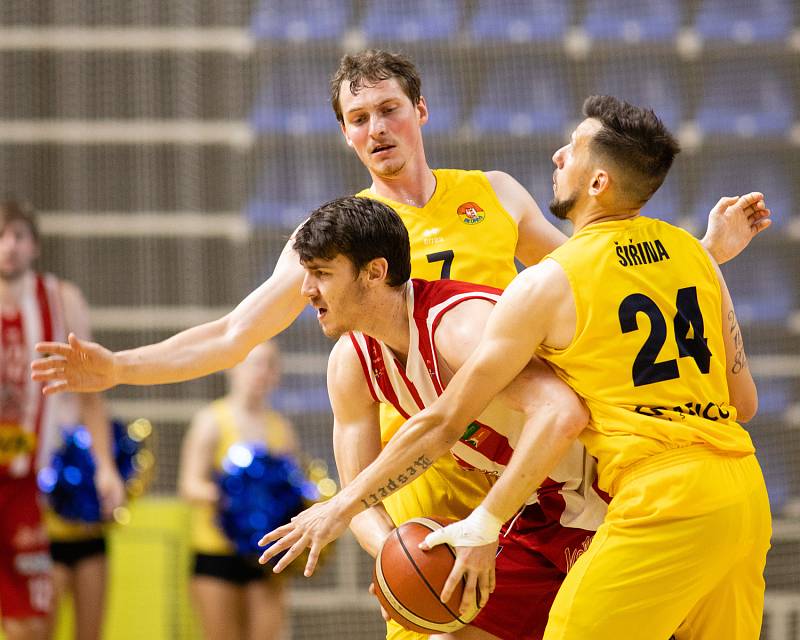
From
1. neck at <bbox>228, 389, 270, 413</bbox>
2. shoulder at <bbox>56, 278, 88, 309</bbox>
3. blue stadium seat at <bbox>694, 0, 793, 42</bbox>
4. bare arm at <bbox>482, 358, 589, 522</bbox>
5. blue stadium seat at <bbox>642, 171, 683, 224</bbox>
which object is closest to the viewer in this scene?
bare arm at <bbox>482, 358, 589, 522</bbox>

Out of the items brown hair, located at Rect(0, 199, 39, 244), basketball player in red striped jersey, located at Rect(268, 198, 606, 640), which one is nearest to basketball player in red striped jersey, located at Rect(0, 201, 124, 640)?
brown hair, located at Rect(0, 199, 39, 244)

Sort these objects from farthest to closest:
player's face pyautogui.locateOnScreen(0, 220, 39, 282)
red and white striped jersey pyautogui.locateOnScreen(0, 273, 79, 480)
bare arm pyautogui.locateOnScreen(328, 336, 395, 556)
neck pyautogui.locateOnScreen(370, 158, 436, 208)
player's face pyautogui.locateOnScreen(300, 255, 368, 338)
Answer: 1. red and white striped jersey pyautogui.locateOnScreen(0, 273, 79, 480)
2. player's face pyautogui.locateOnScreen(0, 220, 39, 282)
3. neck pyautogui.locateOnScreen(370, 158, 436, 208)
4. bare arm pyautogui.locateOnScreen(328, 336, 395, 556)
5. player's face pyautogui.locateOnScreen(300, 255, 368, 338)

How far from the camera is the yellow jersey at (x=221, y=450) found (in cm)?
684

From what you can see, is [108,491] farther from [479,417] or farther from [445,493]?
[479,417]

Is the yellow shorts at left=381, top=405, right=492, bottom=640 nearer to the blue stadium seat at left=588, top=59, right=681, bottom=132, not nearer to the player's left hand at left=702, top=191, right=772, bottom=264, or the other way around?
the player's left hand at left=702, top=191, right=772, bottom=264

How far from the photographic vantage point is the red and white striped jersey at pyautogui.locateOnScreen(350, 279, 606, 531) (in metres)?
3.36

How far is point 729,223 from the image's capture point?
3799mm

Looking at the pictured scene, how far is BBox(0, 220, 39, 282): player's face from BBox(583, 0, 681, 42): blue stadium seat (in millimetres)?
3882

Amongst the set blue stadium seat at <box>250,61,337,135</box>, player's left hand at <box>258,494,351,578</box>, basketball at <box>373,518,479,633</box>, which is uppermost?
blue stadium seat at <box>250,61,337,135</box>

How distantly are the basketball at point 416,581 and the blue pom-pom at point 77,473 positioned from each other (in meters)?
3.75

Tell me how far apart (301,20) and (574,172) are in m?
5.52

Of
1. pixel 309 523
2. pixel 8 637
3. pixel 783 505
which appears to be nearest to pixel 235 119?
pixel 8 637

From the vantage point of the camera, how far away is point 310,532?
320 centimetres

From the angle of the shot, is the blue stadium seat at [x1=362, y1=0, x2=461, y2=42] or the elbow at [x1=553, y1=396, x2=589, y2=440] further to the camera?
the blue stadium seat at [x1=362, y1=0, x2=461, y2=42]
